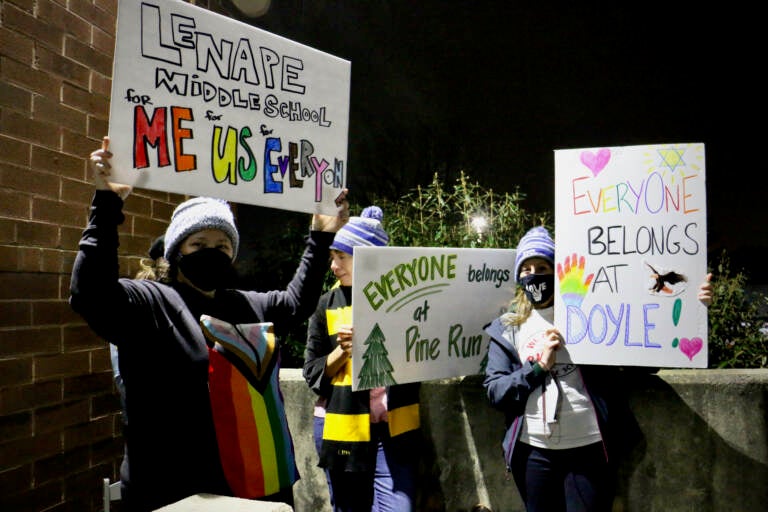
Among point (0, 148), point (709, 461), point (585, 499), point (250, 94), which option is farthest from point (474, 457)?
point (0, 148)

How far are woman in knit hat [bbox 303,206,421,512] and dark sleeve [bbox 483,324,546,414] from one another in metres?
0.43

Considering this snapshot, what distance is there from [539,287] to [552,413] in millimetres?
575

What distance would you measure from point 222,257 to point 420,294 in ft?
3.60

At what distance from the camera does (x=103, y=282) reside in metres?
1.80

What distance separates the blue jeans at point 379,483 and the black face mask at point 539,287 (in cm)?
91

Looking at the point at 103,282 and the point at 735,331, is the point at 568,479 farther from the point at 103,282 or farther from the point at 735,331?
the point at 735,331

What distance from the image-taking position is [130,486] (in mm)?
1904

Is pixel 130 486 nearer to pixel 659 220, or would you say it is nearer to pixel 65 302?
pixel 65 302

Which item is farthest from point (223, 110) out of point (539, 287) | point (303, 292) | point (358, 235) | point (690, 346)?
point (690, 346)

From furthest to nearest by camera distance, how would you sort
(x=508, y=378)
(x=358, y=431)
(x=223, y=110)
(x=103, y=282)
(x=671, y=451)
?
1. (x=671, y=451)
2. (x=358, y=431)
3. (x=508, y=378)
4. (x=223, y=110)
5. (x=103, y=282)

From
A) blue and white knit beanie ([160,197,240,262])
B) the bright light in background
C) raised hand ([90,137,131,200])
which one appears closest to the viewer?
raised hand ([90,137,131,200])

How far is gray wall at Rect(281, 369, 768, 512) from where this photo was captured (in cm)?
322

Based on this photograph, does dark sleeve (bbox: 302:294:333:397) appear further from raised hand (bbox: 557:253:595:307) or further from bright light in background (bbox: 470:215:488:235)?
bright light in background (bbox: 470:215:488:235)

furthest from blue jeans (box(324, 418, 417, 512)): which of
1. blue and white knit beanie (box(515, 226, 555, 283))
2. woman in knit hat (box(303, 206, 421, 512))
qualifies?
blue and white knit beanie (box(515, 226, 555, 283))
